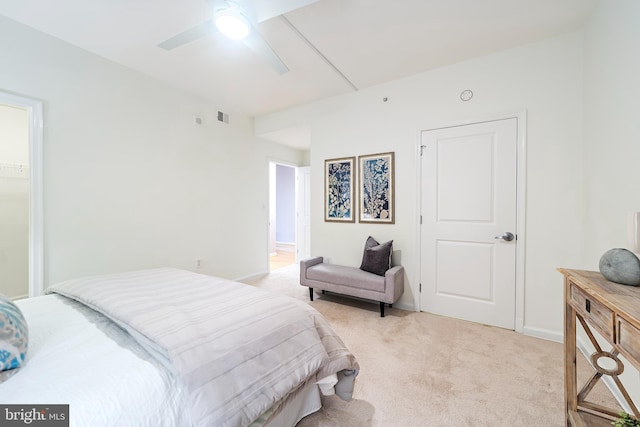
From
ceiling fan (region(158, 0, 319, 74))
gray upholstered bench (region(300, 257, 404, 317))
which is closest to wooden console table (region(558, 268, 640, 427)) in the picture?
gray upholstered bench (region(300, 257, 404, 317))

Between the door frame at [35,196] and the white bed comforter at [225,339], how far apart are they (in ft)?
2.94

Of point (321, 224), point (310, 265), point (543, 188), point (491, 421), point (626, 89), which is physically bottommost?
point (491, 421)

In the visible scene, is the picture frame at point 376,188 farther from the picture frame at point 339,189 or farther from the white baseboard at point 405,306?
the white baseboard at point 405,306

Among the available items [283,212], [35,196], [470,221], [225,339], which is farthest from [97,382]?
[283,212]

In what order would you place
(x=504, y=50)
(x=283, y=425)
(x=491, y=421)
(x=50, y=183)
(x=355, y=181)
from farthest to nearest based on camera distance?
(x=355, y=181) → (x=504, y=50) → (x=50, y=183) → (x=491, y=421) → (x=283, y=425)

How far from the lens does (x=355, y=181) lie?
344cm

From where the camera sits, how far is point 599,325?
107cm

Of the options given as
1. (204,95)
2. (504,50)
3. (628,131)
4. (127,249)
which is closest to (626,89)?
(628,131)

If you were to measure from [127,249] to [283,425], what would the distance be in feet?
8.47

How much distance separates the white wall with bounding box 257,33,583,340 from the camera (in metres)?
2.28

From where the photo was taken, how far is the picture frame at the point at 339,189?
3.47m

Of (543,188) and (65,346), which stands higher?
(543,188)

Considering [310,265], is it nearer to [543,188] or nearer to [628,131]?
[543,188]

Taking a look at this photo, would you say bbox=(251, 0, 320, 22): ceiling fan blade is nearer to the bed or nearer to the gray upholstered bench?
the bed
